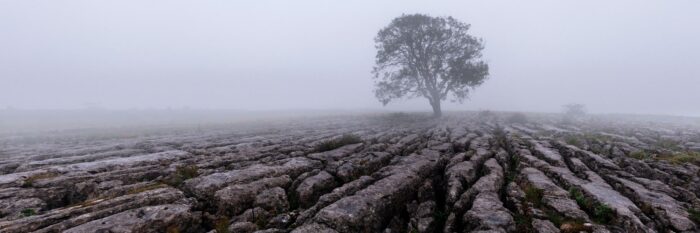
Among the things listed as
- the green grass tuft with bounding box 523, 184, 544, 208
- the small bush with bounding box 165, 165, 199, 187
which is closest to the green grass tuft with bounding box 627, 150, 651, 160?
the green grass tuft with bounding box 523, 184, 544, 208

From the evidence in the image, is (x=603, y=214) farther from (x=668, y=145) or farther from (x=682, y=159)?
(x=668, y=145)

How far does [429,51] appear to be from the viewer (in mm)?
53375

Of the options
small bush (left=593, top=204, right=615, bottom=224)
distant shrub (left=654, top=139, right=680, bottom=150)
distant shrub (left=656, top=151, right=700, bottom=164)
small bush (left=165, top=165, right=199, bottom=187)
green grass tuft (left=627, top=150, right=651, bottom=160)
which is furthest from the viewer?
distant shrub (left=654, top=139, right=680, bottom=150)

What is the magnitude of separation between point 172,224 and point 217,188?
8.53 feet

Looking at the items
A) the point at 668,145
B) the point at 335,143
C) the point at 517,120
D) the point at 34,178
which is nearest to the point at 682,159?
the point at 668,145

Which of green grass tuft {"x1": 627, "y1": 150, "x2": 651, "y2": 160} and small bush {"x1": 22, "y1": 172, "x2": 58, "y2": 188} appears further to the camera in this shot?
green grass tuft {"x1": 627, "y1": 150, "x2": 651, "y2": 160}

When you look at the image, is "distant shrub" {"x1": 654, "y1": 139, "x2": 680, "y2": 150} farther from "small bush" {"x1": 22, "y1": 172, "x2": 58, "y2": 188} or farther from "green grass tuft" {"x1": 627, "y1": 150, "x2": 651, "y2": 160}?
"small bush" {"x1": 22, "y1": 172, "x2": 58, "y2": 188}

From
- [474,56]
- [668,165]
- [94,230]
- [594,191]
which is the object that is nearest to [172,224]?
[94,230]

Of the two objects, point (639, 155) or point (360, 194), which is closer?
point (360, 194)

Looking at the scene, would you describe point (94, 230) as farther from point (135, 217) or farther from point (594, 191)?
point (594, 191)

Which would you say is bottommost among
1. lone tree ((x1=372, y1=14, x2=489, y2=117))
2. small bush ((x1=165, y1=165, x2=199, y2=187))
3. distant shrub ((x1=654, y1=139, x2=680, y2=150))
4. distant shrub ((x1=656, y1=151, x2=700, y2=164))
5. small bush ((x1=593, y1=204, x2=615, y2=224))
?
small bush ((x1=593, y1=204, x2=615, y2=224))

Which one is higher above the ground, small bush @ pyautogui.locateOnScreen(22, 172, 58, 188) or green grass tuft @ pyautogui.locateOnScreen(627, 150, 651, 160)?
green grass tuft @ pyautogui.locateOnScreen(627, 150, 651, 160)

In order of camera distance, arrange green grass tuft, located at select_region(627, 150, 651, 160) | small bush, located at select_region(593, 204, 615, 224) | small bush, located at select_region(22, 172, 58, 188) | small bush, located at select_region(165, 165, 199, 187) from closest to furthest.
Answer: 1. small bush, located at select_region(593, 204, 615, 224)
2. small bush, located at select_region(22, 172, 58, 188)
3. small bush, located at select_region(165, 165, 199, 187)
4. green grass tuft, located at select_region(627, 150, 651, 160)

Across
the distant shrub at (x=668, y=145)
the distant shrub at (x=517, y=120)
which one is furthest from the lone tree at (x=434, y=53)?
the distant shrub at (x=668, y=145)
